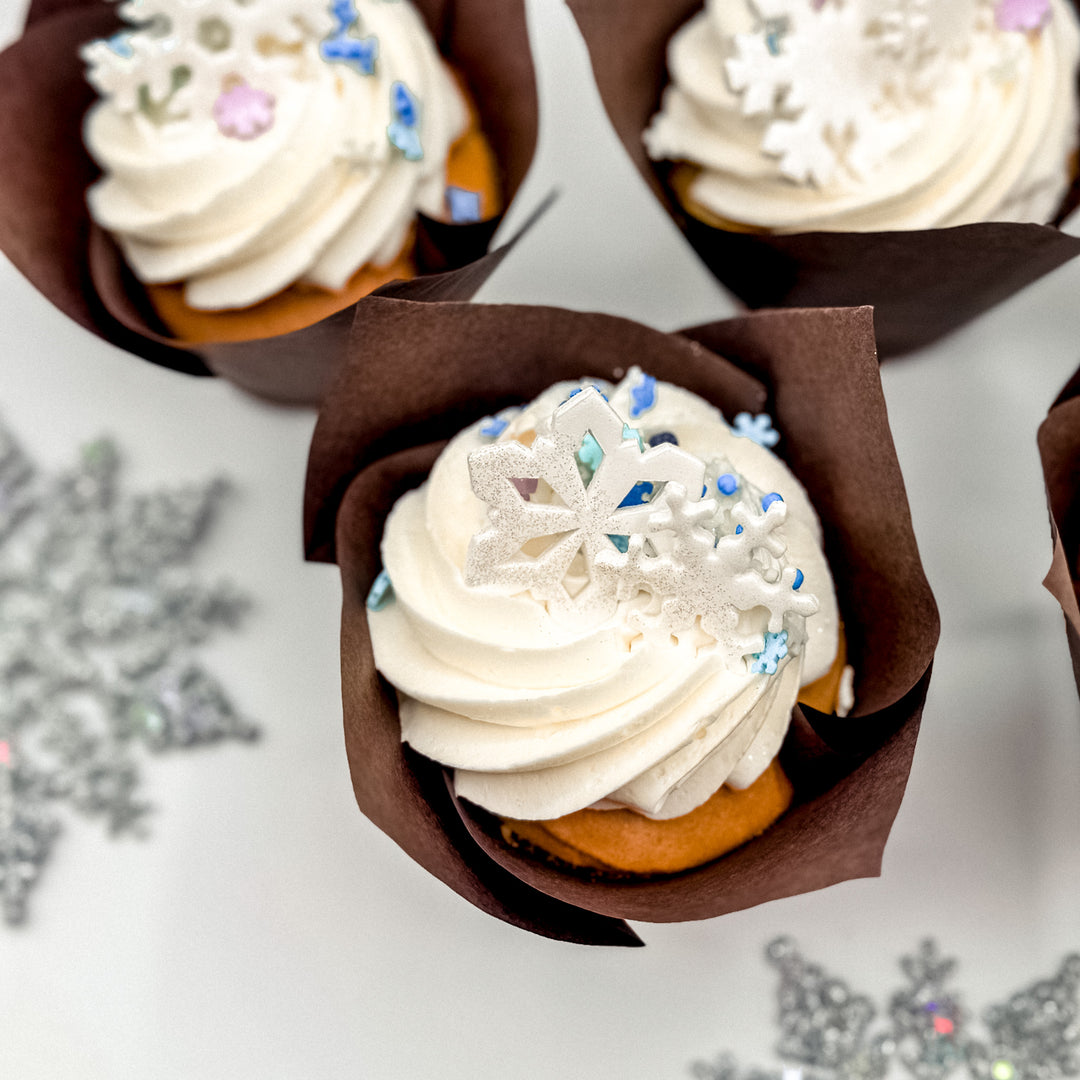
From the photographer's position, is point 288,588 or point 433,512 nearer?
point 433,512

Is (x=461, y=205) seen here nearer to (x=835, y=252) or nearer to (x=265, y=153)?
(x=265, y=153)

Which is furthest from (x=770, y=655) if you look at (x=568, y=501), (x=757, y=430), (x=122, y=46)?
(x=122, y=46)

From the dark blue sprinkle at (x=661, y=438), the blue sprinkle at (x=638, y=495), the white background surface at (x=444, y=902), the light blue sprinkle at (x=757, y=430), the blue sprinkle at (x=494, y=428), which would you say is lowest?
the white background surface at (x=444, y=902)

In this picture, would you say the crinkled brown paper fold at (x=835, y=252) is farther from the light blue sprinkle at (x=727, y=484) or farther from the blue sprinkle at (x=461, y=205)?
the light blue sprinkle at (x=727, y=484)

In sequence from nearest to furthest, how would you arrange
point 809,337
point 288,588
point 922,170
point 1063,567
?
point 1063,567, point 809,337, point 922,170, point 288,588

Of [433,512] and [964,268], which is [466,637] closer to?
[433,512]

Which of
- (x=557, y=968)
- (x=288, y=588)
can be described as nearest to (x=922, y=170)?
(x=288, y=588)

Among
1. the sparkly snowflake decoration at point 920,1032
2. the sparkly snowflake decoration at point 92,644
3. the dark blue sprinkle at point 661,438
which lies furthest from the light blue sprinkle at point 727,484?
the sparkly snowflake decoration at point 92,644

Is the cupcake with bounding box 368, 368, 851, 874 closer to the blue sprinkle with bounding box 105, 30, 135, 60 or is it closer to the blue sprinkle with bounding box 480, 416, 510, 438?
the blue sprinkle with bounding box 480, 416, 510, 438
